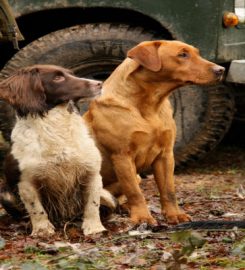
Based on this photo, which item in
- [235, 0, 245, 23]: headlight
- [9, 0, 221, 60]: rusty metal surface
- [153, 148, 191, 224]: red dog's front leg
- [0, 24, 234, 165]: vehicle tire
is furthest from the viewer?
[235, 0, 245, 23]: headlight

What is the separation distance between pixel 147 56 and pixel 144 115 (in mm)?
422

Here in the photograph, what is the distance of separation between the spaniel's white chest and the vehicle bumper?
2.50 metres

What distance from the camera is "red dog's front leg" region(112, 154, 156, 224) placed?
6.48 metres

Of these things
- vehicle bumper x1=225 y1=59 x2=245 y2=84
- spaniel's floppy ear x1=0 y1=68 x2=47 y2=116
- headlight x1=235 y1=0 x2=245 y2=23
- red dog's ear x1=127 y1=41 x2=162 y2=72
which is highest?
headlight x1=235 y1=0 x2=245 y2=23

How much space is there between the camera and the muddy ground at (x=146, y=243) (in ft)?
15.2

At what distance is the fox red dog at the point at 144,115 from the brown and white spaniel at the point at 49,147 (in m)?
0.38

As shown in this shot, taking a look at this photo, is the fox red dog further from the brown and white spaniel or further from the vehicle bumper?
the vehicle bumper

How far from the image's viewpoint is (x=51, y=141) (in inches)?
235

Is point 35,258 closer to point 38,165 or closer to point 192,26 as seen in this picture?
point 38,165

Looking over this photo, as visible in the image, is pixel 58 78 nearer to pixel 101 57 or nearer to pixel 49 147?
pixel 49 147

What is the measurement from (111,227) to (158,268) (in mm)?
1865

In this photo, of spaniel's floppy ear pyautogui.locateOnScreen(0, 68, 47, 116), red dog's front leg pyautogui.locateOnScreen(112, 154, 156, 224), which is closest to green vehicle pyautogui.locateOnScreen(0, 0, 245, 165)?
red dog's front leg pyautogui.locateOnScreen(112, 154, 156, 224)

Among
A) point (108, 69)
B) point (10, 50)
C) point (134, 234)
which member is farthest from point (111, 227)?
point (10, 50)

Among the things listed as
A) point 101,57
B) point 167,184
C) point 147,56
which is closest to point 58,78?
point 147,56
